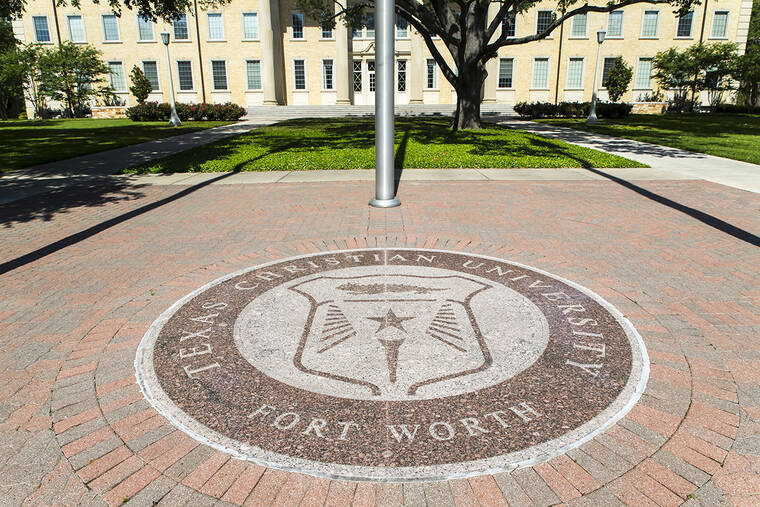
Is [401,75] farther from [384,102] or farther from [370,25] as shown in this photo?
[384,102]

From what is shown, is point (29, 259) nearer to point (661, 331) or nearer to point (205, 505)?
point (205, 505)

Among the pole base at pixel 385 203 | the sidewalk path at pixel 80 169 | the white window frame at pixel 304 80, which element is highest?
the white window frame at pixel 304 80

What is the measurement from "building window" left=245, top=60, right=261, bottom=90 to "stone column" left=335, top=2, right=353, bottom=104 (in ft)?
20.6

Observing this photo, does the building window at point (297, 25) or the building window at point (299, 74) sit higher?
the building window at point (297, 25)

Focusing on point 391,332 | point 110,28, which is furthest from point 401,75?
point 391,332

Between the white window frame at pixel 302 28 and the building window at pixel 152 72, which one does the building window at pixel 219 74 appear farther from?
the white window frame at pixel 302 28

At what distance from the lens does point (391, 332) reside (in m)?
4.24

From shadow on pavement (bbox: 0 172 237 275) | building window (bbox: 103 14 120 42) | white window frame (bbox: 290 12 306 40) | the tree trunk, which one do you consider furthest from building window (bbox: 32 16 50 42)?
shadow on pavement (bbox: 0 172 237 275)

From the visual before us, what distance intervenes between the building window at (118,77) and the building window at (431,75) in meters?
24.3

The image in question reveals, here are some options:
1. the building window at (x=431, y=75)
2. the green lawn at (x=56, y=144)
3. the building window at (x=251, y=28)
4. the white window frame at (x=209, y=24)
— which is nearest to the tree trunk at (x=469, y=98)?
the green lawn at (x=56, y=144)

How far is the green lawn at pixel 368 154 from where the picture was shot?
43.6 feet

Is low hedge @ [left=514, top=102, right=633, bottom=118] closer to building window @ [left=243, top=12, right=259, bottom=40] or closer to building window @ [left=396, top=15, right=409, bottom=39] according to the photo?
building window @ [left=396, top=15, right=409, bottom=39]

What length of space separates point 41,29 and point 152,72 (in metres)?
9.31

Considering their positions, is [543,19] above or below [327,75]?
above
